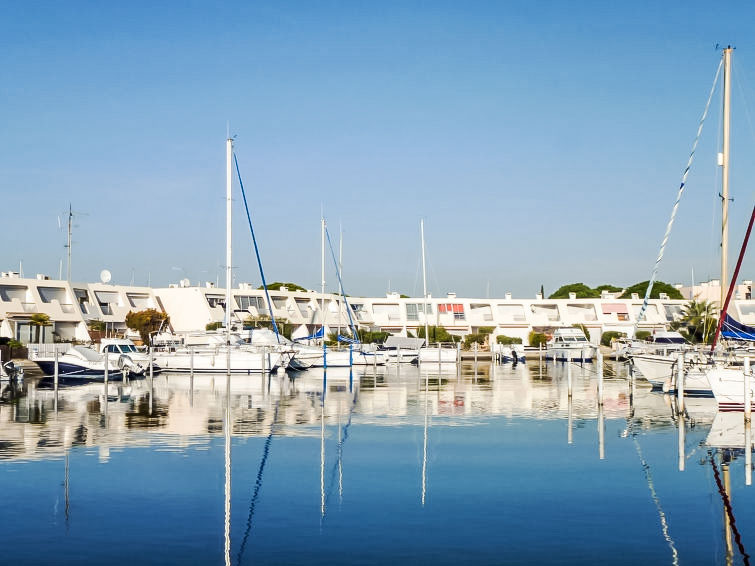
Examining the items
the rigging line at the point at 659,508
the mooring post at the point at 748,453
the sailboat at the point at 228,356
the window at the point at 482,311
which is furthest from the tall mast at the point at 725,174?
the window at the point at 482,311

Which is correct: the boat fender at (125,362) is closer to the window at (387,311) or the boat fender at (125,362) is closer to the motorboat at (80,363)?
the motorboat at (80,363)

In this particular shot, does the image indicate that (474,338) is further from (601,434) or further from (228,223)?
(601,434)

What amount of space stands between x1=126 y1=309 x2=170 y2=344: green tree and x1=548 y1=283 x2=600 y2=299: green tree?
70773 mm

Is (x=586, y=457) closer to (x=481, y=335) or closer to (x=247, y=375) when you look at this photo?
(x=247, y=375)

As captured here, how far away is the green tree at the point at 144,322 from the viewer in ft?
271

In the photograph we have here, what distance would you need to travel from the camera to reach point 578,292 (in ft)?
461

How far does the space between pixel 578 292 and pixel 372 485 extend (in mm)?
126564

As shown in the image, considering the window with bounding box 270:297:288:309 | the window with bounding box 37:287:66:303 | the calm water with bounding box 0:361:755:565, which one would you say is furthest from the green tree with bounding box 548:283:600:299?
the calm water with bounding box 0:361:755:565

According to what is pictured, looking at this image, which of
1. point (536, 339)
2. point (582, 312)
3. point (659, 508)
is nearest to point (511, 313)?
point (582, 312)

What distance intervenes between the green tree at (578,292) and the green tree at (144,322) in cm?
7077

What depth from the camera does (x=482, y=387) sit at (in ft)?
151

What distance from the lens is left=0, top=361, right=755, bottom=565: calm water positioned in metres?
13.0

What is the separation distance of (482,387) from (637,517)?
3107 cm

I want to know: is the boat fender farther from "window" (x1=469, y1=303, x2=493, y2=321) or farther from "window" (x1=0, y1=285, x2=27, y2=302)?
"window" (x1=469, y1=303, x2=493, y2=321)
